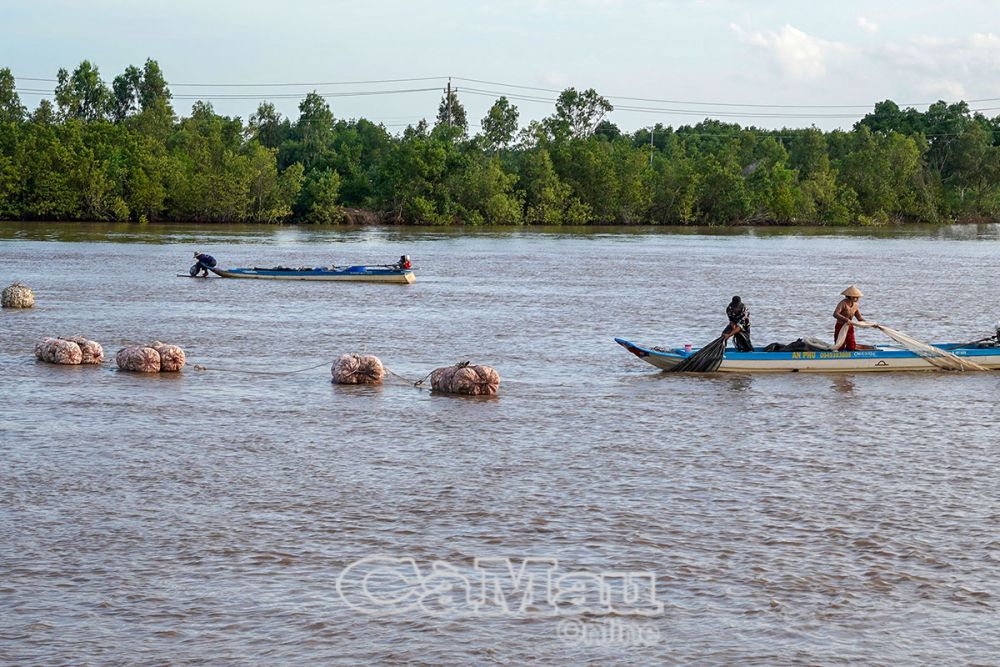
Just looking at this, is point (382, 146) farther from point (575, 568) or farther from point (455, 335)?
point (575, 568)

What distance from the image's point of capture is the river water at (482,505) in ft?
30.9

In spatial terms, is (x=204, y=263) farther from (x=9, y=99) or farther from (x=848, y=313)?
(x=9, y=99)

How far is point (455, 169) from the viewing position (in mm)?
115500

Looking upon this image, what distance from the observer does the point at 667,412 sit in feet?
62.4

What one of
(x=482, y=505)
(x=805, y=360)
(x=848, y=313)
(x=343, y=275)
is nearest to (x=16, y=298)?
(x=343, y=275)

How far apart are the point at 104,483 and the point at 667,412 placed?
853 centimetres

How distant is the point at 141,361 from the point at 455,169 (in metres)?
95.0

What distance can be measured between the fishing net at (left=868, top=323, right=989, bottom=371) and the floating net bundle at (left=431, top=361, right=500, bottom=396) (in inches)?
296

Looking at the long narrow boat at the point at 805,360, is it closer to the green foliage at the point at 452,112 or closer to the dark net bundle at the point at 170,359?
the dark net bundle at the point at 170,359

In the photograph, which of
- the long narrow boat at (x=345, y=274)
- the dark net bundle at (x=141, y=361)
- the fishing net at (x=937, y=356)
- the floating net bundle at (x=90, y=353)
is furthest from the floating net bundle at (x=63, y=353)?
the long narrow boat at (x=345, y=274)

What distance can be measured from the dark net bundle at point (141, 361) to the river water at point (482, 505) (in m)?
0.61

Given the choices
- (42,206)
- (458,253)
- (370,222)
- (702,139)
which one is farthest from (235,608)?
(702,139)

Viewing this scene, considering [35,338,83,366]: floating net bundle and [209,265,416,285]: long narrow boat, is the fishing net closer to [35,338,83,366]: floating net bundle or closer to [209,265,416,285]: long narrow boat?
[35,338,83,366]: floating net bundle

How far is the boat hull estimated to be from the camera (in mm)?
44969
